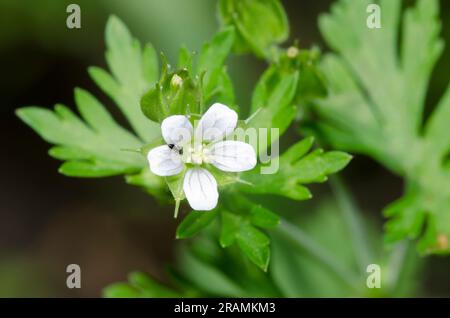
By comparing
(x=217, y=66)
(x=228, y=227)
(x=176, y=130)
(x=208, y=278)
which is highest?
(x=217, y=66)

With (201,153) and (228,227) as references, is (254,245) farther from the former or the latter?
(201,153)

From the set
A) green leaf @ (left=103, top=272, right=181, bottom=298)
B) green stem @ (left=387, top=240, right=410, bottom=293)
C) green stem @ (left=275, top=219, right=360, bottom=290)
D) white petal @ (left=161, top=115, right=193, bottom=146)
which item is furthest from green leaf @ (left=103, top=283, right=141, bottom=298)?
green stem @ (left=387, top=240, right=410, bottom=293)

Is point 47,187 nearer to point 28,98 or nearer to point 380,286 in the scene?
point 28,98

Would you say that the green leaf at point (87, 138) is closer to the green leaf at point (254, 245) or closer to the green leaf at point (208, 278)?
the green leaf at point (254, 245)

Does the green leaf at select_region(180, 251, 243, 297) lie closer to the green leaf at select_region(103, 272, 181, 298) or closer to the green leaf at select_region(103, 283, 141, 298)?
the green leaf at select_region(103, 272, 181, 298)

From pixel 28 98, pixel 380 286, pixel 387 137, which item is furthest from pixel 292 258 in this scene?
pixel 28 98

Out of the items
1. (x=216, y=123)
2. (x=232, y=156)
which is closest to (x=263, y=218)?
(x=232, y=156)
